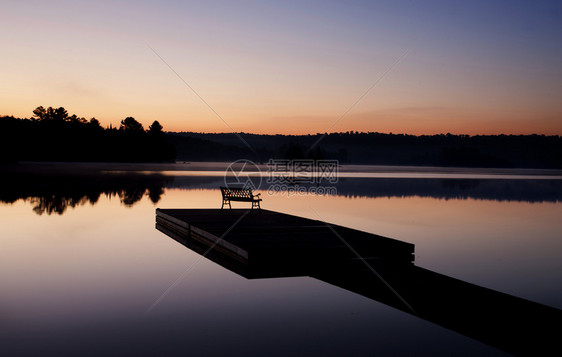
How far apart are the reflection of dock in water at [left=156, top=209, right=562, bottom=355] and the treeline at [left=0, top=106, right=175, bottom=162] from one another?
4069 inches

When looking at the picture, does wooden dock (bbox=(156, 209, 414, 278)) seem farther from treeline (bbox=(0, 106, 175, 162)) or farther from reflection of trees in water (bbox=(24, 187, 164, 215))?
treeline (bbox=(0, 106, 175, 162))

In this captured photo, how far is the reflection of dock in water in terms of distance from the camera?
281 inches

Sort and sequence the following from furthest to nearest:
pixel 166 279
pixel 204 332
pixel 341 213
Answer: pixel 341 213, pixel 166 279, pixel 204 332

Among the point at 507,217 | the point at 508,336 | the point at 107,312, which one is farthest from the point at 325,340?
the point at 507,217

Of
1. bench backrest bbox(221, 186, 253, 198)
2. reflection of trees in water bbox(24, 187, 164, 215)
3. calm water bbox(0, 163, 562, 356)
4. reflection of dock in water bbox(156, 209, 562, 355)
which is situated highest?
bench backrest bbox(221, 186, 253, 198)

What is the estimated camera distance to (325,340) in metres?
7.19

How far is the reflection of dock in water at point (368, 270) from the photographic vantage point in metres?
7.15

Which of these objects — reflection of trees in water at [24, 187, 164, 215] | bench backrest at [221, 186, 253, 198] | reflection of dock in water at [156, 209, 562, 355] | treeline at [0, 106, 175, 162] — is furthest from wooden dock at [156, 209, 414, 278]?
treeline at [0, 106, 175, 162]

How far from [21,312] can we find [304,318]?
4.28 meters

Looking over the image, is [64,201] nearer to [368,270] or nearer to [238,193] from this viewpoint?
[238,193]

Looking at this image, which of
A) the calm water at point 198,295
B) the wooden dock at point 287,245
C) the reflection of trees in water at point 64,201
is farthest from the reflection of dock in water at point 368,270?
the reflection of trees in water at point 64,201

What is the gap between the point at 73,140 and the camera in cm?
13612

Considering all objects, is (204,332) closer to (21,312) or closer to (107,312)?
(107,312)

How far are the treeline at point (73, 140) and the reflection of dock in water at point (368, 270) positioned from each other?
103362 millimetres
